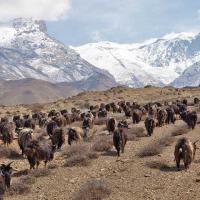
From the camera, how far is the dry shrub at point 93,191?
19.9m

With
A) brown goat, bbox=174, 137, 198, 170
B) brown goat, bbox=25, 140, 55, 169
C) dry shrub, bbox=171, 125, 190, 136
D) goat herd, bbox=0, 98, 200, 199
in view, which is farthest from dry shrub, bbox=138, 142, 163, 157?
dry shrub, bbox=171, 125, 190, 136

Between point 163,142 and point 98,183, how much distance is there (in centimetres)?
863

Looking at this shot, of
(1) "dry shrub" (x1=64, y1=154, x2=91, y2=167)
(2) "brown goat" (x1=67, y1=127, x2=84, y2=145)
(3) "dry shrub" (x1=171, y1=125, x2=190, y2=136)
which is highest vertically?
(2) "brown goat" (x1=67, y1=127, x2=84, y2=145)

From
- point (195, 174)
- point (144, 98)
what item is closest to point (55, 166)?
point (195, 174)

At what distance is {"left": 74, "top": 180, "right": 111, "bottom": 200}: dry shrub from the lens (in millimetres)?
19938

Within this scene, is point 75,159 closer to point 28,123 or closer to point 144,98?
point 28,123

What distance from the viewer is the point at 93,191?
2030 cm

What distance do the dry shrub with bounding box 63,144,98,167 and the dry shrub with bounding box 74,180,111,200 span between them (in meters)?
4.73

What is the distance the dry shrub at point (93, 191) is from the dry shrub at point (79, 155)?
186 inches

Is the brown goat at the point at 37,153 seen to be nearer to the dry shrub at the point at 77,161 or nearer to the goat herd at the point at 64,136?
the goat herd at the point at 64,136

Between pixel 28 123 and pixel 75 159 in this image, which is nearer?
pixel 75 159

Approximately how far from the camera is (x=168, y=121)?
41.9 metres

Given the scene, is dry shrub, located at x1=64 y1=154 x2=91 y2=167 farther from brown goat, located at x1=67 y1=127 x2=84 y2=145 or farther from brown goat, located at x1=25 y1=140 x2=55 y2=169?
brown goat, located at x1=67 y1=127 x2=84 y2=145

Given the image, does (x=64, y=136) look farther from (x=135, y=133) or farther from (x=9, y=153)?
(x=135, y=133)
